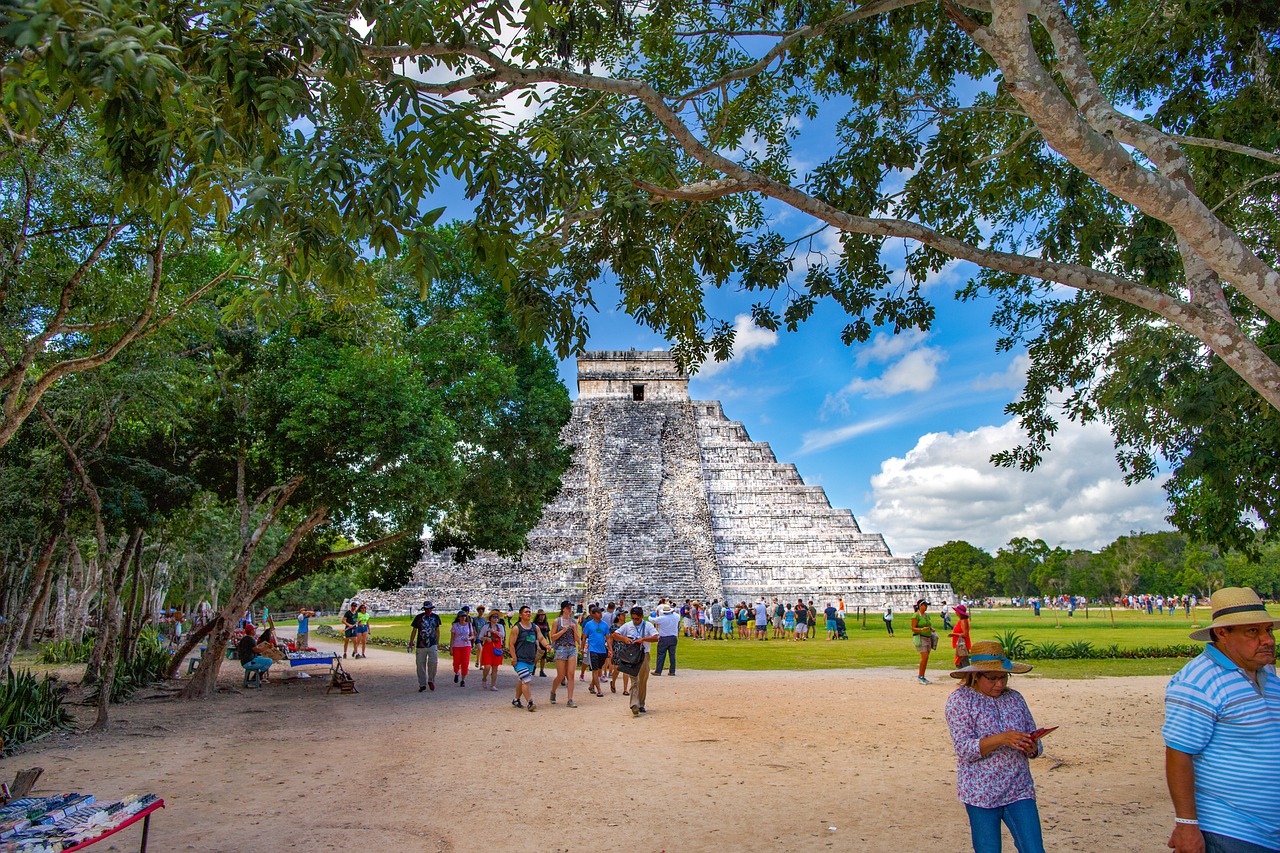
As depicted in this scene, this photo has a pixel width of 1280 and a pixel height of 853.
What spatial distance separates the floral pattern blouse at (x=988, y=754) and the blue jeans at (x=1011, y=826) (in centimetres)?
3

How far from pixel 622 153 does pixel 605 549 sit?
2833cm

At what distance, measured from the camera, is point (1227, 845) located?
7.58 ft

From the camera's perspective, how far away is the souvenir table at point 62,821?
312 centimetres

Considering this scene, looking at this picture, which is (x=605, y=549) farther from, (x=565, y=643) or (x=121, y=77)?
(x=121, y=77)

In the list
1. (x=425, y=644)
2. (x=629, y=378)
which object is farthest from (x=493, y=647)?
(x=629, y=378)

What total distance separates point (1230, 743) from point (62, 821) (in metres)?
4.19

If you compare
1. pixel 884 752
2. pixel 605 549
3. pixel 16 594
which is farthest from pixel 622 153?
pixel 605 549

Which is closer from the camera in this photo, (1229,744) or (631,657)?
(1229,744)

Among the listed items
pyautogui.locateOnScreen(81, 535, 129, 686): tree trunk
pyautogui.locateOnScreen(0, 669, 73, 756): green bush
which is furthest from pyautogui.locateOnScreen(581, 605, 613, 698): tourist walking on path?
pyautogui.locateOnScreen(0, 669, 73, 756): green bush

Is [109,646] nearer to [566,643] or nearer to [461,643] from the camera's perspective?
[566,643]

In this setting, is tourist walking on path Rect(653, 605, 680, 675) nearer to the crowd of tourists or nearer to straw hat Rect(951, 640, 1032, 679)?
the crowd of tourists

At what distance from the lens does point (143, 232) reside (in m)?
6.89

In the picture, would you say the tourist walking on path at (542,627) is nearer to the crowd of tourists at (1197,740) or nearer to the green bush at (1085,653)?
the crowd of tourists at (1197,740)

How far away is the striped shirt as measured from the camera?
2285 mm
